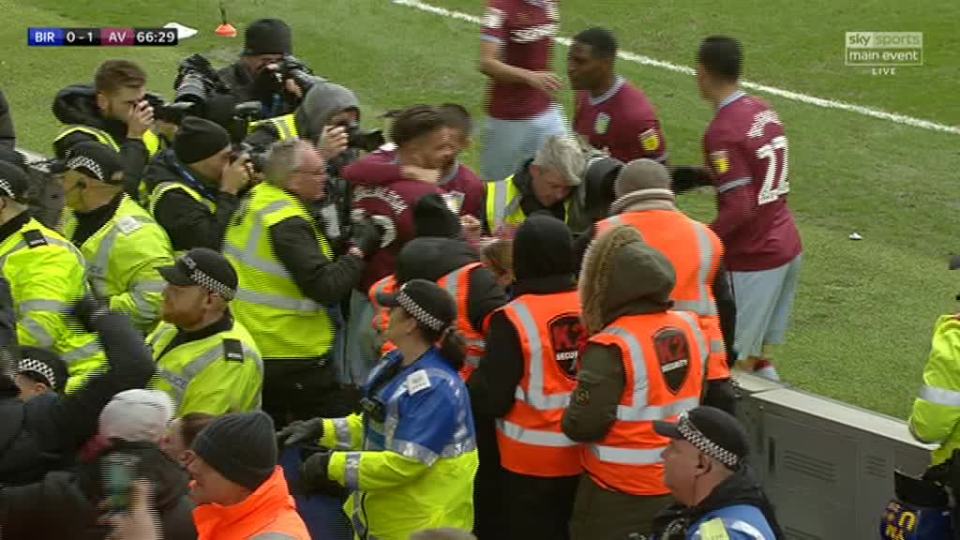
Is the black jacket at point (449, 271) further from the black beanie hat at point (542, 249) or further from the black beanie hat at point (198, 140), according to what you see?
the black beanie hat at point (198, 140)

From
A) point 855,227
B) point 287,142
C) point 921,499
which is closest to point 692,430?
point 921,499

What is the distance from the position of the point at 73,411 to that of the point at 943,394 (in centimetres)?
328

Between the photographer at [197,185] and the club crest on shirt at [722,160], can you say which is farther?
the club crest on shirt at [722,160]

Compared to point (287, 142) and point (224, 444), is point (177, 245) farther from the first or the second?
point (224, 444)

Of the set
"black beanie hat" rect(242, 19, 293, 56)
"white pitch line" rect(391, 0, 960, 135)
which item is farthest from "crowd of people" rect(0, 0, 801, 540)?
"white pitch line" rect(391, 0, 960, 135)

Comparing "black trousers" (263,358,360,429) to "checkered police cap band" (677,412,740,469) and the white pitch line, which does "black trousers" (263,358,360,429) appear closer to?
"checkered police cap band" (677,412,740,469)

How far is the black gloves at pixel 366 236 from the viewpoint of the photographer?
7577 millimetres

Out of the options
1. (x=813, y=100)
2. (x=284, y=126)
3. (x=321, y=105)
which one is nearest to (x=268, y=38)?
(x=284, y=126)

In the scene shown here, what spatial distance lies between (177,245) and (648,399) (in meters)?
2.66

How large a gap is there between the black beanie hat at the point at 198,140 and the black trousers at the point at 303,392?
1.05 metres

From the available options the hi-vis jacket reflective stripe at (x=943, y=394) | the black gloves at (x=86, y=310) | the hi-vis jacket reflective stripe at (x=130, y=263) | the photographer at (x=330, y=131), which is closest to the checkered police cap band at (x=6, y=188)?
the black gloves at (x=86, y=310)

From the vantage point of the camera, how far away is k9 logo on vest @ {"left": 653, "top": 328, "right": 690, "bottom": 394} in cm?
618

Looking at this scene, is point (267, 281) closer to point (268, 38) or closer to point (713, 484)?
point (713, 484)

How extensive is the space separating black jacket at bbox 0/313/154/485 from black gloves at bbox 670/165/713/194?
397cm
